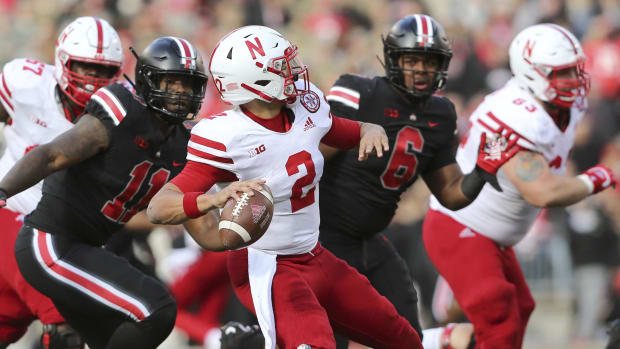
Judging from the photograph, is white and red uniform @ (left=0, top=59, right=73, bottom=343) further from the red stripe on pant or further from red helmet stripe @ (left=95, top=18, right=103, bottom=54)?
the red stripe on pant

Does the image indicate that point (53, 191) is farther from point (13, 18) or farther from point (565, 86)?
point (13, 18)

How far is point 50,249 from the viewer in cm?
544

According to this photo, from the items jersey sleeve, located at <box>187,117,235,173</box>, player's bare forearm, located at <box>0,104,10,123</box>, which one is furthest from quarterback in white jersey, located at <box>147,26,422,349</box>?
player's bare forearm, located at <box>0,104,10,123</box>

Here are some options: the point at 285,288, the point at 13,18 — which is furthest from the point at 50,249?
the point at 13,18

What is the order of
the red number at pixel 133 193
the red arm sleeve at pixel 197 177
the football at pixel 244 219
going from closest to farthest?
the football at pixel 244 219 → the red arm sleeve at pixel 197 177 → the red number at pixel 133 193

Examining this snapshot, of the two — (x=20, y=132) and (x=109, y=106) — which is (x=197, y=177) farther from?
(x=20, y=132)

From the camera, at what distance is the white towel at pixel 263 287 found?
15.6 feet

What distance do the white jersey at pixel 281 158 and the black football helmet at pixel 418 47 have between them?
33.2 inches

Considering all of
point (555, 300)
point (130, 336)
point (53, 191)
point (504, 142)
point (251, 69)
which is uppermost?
point (251, 69)

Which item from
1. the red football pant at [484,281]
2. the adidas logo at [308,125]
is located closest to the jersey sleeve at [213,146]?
the adidas logo at [308,125]

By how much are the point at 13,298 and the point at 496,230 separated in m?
2.76

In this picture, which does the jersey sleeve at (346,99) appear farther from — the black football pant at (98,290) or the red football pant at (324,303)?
the black football pant at (98,290)

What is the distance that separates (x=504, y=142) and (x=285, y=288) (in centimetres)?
166

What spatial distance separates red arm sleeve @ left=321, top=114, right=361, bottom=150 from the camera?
5.10 m
